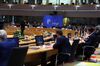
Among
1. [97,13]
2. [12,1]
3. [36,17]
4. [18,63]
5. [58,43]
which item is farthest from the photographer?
[12,1]

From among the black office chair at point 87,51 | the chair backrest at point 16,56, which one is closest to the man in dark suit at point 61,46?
the black office chair at point 87,51

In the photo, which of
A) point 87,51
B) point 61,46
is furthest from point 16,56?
point 87,51

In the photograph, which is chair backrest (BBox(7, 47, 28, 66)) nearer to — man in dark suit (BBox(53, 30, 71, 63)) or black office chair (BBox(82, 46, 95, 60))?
man in dark suit (BBox(53, 30, 71, 63))

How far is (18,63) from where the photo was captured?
17.3 ft

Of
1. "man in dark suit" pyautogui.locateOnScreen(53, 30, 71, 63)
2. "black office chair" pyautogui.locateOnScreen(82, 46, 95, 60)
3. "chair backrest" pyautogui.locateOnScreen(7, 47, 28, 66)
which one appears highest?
"chair backrest" pyautogui.locateOnScreen(7, 47, 28, 66)

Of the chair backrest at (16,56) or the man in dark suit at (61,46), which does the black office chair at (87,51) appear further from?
the chair backrest at (16,56)

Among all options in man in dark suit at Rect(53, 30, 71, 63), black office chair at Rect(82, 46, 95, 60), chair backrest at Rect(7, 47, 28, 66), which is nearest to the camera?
chair backrest at Rect(7, 47, 28, 66)

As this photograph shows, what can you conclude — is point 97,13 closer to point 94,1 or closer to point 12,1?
point 94,1

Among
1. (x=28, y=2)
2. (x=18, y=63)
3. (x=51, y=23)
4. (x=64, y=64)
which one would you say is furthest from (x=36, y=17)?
(x=18, y=63)

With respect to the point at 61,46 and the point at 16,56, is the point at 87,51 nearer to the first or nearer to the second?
the point at 61,46

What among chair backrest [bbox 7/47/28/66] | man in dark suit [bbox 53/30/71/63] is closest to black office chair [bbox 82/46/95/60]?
man in dark suit [bbox 53/30/71/63]

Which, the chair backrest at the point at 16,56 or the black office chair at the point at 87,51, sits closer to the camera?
the chair backrest at the point at 16,56

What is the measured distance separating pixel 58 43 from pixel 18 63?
135 inches

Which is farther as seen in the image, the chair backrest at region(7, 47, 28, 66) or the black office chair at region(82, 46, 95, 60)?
Answer: the black office chair at region(82, 46, 95, 60)
